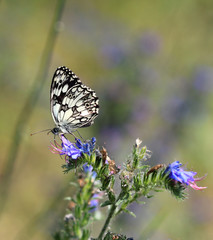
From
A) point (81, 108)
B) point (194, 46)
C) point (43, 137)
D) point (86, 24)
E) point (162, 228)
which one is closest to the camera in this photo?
point (81, 108)

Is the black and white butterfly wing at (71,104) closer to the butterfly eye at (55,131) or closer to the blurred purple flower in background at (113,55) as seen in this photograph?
the butterfly eye at (55,131)

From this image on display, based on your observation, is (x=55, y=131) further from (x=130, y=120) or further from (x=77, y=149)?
(x=130, y=120)

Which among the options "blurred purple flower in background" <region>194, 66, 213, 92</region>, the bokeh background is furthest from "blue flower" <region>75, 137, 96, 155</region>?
"blurred purple flower in background" <region>194, 66, 213, 92</region>

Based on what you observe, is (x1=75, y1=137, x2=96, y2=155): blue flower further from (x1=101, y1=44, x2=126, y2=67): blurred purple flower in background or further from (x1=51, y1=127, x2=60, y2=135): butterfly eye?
(x1=101, y1=44, x2=126, y2=67): blurred purple flower in background

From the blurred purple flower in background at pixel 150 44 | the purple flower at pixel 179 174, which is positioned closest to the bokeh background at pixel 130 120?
the blurred purple flower in background at pixel 150 44

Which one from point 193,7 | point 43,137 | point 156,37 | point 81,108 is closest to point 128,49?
point 156,37

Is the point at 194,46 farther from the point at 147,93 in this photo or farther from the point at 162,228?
the point at 162,228

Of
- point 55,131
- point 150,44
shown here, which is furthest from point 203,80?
point 55,131
